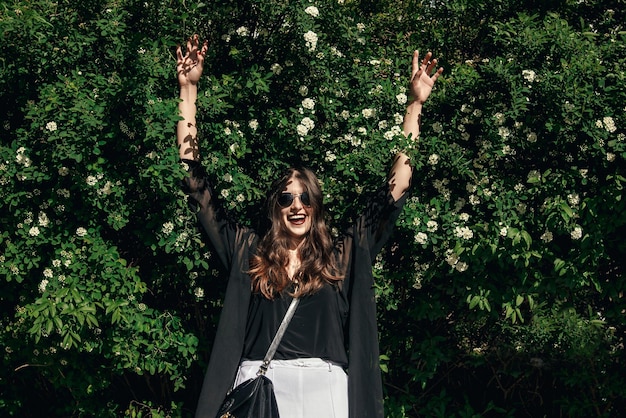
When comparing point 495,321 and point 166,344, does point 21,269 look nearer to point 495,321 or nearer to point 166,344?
A: point 166,344

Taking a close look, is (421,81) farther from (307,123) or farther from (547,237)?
(547,237)

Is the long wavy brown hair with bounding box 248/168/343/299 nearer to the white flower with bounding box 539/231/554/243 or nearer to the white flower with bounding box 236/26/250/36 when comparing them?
the white flower with bounding box 236/26/250/36

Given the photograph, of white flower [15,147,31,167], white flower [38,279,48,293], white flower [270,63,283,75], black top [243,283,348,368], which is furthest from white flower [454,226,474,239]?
white flower [15,147,31,167]

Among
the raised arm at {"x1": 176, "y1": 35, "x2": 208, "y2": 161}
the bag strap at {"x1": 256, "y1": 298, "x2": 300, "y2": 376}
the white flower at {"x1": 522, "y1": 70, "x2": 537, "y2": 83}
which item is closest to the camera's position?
the bag strap at {"x1": 256, "y1": 298, "x2": 300, "y2": 376}

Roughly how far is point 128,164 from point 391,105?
1242 mm

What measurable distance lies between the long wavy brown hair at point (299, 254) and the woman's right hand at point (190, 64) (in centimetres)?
56

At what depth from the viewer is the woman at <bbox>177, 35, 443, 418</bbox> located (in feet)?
9.54

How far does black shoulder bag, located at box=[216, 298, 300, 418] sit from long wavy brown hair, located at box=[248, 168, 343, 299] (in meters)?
0.21

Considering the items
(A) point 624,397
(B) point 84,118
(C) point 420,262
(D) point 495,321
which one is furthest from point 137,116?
(A) point 624,397

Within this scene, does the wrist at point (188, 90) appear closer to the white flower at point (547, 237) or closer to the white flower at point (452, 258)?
the white flower at point (452, 258)

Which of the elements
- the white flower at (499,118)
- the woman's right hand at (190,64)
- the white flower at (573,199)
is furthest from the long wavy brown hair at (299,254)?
the white flower at (573,199)

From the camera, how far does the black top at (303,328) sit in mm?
2920

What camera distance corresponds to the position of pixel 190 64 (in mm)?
3270

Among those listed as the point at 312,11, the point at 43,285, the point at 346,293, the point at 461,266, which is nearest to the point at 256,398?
the point at 346,293
